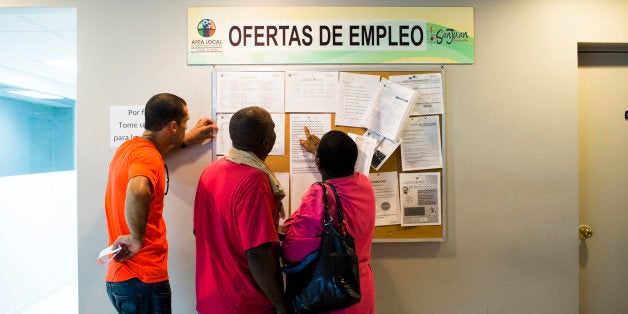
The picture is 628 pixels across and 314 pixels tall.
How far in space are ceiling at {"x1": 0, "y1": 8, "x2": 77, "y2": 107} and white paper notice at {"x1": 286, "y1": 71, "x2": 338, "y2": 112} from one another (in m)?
1.33

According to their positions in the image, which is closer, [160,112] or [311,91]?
[160,112]

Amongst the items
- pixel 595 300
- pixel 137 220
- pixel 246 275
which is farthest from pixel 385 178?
pixel 595 300

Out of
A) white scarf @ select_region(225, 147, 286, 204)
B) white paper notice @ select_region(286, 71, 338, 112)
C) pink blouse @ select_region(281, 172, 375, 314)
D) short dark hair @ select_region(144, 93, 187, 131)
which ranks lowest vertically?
pink blouse @ select_region(281, 172, 375, 314)

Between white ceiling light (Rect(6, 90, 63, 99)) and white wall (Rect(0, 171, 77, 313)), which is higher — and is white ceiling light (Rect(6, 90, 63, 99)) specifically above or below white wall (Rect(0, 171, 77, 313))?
above

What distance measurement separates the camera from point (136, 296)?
1.33m

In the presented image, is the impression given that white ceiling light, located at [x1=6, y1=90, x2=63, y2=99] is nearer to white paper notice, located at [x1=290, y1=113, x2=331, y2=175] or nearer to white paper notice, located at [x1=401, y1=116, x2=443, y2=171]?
white paper notice, located at [x1=290, y1=113, x2=331, y2=175]

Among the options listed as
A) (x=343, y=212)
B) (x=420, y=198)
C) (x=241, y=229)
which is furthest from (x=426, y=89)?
(x=241, y=229)

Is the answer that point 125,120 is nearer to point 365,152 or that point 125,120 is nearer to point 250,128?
point 250,128

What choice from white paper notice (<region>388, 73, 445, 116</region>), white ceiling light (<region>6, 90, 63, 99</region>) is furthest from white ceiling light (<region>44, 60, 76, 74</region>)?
white paper notice (<region>388, 73, 445, 116</region>)

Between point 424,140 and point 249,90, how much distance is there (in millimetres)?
1005

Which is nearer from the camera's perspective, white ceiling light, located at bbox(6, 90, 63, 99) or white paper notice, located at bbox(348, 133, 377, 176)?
white paper notice, located at bbox(348, 133, 377, 176)

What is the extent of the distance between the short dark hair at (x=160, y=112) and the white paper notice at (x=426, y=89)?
Answer: 3.70ft

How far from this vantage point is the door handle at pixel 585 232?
1.91 metres

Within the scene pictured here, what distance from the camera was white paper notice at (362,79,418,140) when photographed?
5.76 feet
